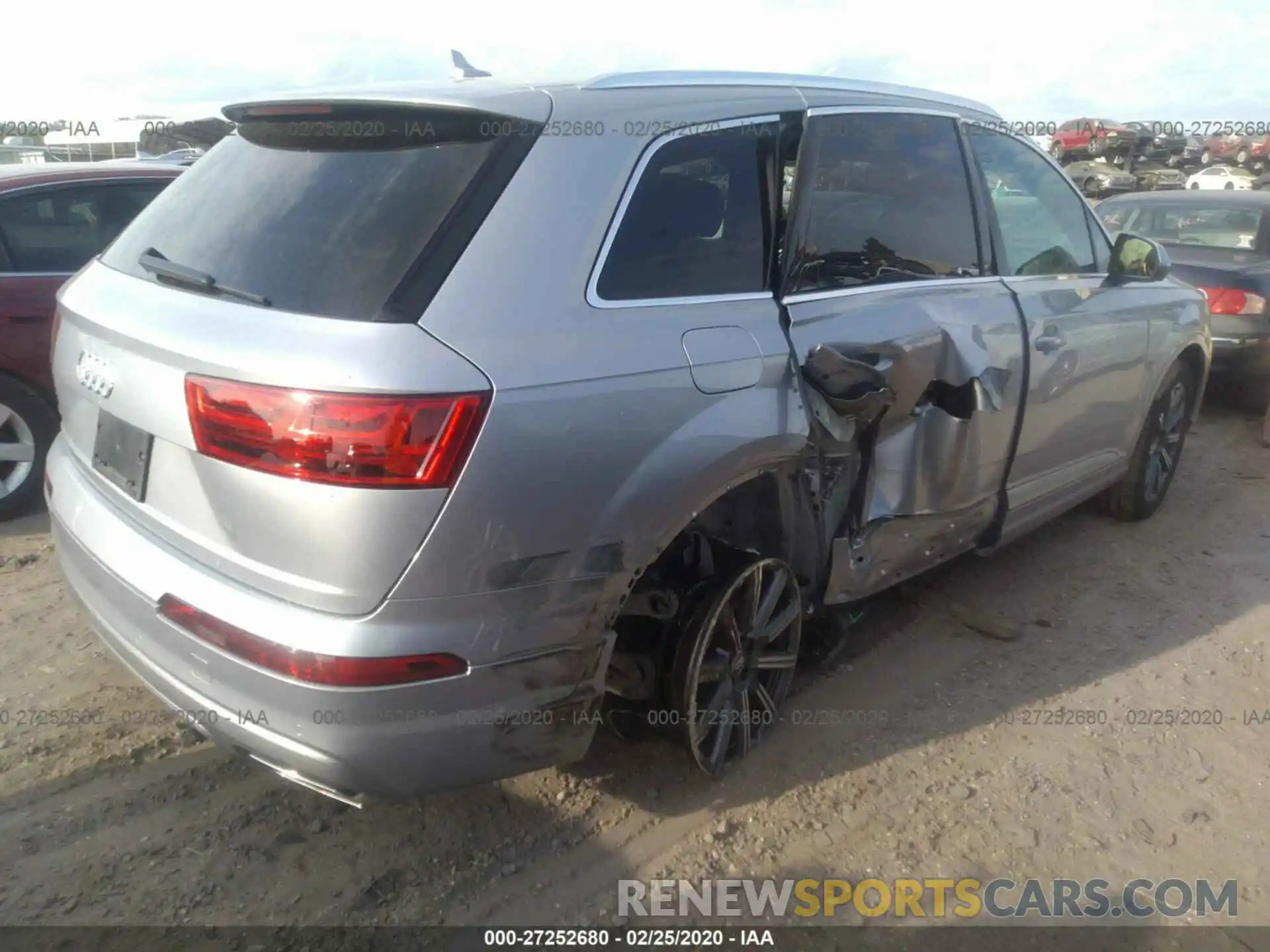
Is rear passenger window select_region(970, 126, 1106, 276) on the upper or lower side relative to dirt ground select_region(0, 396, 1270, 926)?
upper

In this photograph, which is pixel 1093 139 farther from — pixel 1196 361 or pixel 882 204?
pixel 882 204

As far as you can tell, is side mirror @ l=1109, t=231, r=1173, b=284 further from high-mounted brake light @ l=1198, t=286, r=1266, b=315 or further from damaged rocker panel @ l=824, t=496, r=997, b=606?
high-mounted brake light @ l=1198, t=286, r=1266, b=315

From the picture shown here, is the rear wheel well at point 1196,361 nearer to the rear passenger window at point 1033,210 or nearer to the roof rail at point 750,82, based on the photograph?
the rear passenger window at point 1033,210

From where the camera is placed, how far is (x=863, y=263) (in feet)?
10.3

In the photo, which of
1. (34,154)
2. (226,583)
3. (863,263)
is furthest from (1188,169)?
(226,583)

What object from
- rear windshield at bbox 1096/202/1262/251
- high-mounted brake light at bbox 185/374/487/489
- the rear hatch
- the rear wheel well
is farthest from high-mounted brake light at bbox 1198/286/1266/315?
high-mounted brake light at bbox 185/374/487/489

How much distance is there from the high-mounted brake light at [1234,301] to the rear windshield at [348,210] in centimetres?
634

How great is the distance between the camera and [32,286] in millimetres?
4508

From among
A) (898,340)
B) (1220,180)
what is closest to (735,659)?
(898,340)

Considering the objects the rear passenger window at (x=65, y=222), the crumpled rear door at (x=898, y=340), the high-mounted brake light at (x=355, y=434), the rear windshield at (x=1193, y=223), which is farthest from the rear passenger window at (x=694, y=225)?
the rear windshield at (x=1193, y=223)

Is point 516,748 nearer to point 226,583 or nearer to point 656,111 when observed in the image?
point 226,583

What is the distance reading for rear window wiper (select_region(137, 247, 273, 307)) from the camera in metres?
2.18

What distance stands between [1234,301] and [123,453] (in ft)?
23.5

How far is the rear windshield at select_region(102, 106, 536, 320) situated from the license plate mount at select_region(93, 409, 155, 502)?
1.25 feet
